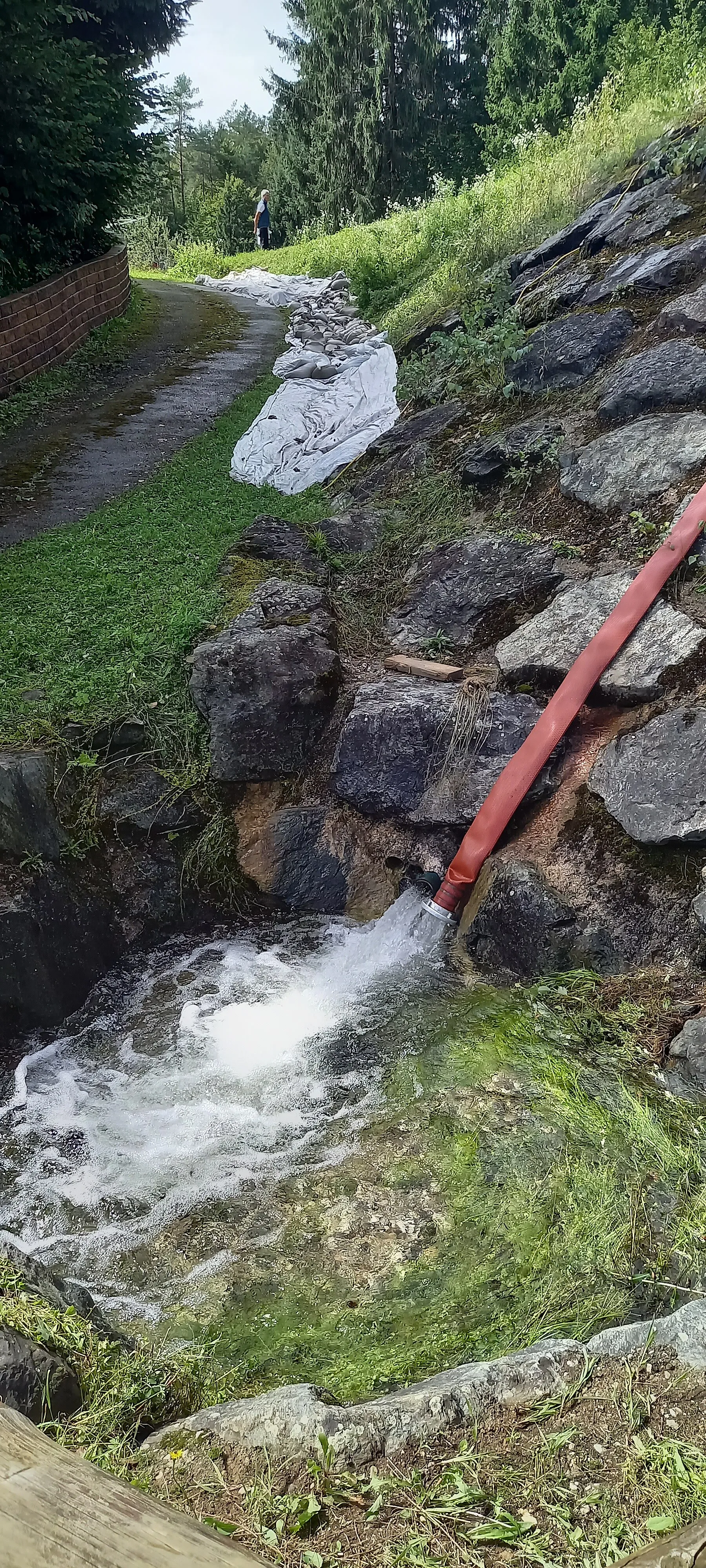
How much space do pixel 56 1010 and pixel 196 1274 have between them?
4.64 ft

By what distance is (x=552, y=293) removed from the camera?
24.5ft

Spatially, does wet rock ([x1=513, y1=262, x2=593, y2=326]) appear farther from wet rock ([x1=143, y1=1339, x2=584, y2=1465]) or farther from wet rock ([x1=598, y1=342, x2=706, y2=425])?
wet rock ([x1=143, y1=1339, x2=584, y2=1465])

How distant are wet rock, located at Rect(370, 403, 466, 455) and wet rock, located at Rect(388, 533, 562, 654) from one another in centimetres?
185

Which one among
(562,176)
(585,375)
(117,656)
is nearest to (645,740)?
(117,656)

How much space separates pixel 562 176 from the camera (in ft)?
31.5

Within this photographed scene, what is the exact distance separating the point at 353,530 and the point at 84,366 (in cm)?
726

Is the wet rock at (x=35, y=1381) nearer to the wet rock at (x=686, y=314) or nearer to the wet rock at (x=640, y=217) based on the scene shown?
the wet rock at (x=686, y=314)

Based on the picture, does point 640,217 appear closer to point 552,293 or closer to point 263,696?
point 552,293

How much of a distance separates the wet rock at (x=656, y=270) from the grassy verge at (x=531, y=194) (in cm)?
230

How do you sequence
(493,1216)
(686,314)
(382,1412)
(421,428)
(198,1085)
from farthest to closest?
(421,428) < (686,314) < (198,1085) < (493,1216) < (382,1412)

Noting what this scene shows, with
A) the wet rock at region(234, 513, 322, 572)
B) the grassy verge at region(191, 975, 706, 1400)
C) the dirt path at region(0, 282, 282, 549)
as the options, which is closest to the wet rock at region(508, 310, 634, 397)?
the wet rock at region(234, 513, 322, 572)

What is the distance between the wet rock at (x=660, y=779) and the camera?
3697mm

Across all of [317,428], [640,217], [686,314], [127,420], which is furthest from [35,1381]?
[127,420]

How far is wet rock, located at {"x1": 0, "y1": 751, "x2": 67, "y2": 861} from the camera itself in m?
3.97
